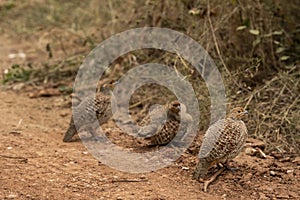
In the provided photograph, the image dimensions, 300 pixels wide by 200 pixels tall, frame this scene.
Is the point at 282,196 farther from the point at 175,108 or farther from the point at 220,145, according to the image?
the point at 175,108

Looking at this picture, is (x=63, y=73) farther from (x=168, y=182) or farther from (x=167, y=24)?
(x=168, y=182)

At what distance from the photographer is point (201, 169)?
5.03 m

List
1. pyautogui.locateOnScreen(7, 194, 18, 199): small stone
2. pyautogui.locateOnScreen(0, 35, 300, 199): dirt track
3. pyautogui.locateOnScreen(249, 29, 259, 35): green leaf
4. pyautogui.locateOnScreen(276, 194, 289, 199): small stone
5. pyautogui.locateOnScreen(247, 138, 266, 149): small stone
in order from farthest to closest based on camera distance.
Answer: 1. pyautogui.locateOnScreen(249, 29, 259, 35): green leaf
2. pyautogui.locateOnScreen(247, 138, 266, 149): small stone
3. pyautogui.locateOnScreen(276, 194, 289, 199): small stone
4. pyautogui.locateOnScreen(0, 35, 300, 199): dirt track
5. pyautogui.locateOnScreen(7, 194, 18, 199): small stone

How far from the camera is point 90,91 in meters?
7.52

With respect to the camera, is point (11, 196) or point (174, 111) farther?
point (174, 111)

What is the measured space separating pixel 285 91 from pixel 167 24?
7.20 ft

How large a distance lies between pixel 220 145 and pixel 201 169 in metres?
0.29

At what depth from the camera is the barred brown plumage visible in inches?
195

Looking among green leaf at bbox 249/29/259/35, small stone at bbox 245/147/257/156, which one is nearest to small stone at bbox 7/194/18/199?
small stone at bbox 245/147/257/156

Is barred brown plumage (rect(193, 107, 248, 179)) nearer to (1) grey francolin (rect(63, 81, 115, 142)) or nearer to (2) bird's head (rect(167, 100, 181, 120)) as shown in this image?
(2) bird's head (rect(167, 100, 181, 120))

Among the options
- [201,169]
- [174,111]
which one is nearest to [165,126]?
[174,111]

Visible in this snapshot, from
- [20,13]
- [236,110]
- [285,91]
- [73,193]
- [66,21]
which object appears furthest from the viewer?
[20,13]

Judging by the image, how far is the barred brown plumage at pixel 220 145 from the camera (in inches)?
195

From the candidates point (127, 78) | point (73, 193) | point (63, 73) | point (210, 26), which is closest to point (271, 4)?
point (210, 26)
